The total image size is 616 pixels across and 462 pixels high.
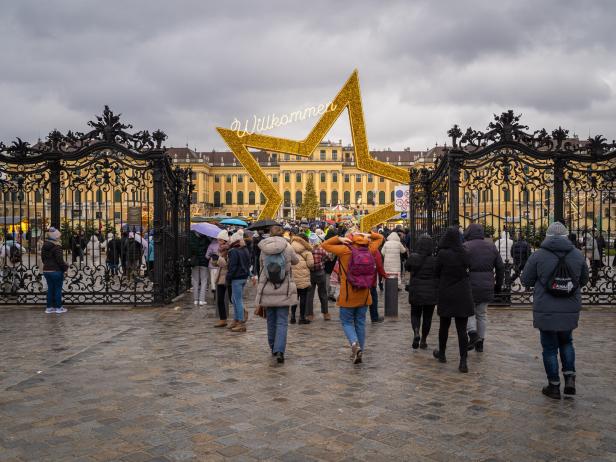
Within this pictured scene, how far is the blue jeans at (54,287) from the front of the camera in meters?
12.0

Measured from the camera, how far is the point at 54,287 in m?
12.1

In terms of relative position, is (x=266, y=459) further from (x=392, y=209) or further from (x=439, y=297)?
(x=392, y=209)

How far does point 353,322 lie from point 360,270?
26.8 inches

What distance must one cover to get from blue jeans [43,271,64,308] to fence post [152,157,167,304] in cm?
189

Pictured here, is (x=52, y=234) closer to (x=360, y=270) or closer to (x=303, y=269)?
(x=303, y=269)

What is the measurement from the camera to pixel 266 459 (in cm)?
446

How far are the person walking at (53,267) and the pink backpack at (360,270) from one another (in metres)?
6.71

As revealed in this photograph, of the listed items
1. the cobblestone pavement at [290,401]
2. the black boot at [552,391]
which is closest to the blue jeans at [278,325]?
the cobblestone pavement at [290,401]

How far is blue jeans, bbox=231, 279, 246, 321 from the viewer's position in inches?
386

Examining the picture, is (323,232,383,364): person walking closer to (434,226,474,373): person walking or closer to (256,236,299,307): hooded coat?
(256,236,299,307): hooded coat

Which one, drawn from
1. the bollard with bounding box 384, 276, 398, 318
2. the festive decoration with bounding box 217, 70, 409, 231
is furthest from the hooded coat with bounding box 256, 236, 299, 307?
the festive decoration with bounding box 217, 70, 409, 231

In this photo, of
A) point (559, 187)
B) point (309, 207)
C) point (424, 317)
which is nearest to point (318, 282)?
point (424, 317)

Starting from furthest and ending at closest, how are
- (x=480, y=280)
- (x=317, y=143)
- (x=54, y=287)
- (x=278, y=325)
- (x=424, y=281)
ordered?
1. (x=317, y=143)
2. (x=54, y=287)
3. (x=424, y=281)
4. (x=480, y=280)
5. (x=278, y=325)

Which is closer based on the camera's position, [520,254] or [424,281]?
[424,281]
